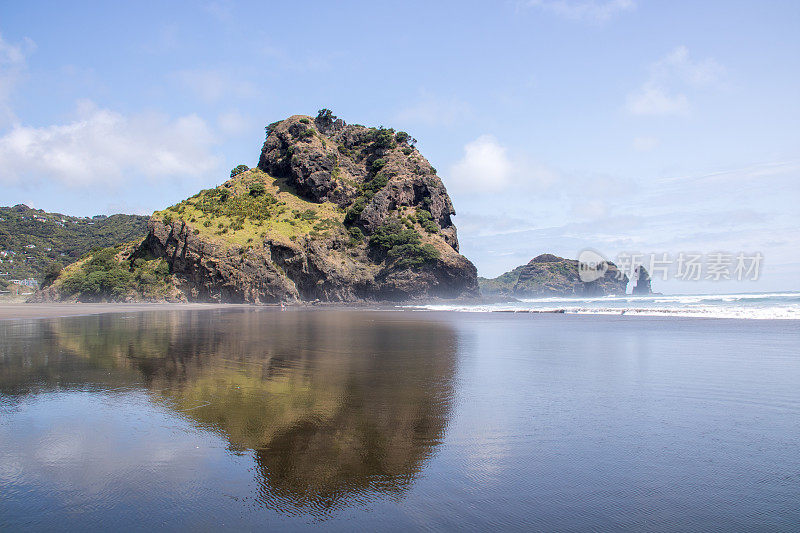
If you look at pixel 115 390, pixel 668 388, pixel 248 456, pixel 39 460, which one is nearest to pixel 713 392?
pixel 668 388

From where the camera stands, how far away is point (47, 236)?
428ft

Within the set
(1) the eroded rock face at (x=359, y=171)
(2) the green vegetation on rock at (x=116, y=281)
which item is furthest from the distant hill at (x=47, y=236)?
(1) the eroded rock face at (x=359, y=171)

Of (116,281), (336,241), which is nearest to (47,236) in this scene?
(116,281)

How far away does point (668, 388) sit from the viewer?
9.30 m

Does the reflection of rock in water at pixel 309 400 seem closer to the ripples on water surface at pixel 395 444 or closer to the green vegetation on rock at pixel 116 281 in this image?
the ripples on water surface at pixel 395 444

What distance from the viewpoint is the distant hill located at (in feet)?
358

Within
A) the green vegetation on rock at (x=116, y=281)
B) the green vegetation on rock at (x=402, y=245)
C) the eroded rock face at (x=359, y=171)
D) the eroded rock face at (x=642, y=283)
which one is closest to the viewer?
the green vegetation on rock at (x=116, y=281)

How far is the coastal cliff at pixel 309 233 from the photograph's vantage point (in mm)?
72062

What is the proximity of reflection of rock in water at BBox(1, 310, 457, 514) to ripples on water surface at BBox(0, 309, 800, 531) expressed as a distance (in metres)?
0.04

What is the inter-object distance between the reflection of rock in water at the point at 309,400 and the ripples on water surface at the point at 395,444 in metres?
0.04

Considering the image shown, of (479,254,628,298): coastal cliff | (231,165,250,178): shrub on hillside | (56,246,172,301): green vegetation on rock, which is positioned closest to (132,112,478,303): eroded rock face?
(56,246,172,301): green vegetation on rock

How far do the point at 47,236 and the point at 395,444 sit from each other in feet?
534

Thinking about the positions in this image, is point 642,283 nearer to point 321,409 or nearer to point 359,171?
point 359,171

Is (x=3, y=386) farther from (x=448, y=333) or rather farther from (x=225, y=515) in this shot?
(x=448, y=333)
